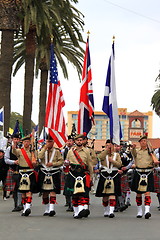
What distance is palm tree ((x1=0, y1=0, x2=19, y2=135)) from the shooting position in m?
23.7

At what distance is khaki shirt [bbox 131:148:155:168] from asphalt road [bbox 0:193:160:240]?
109cm

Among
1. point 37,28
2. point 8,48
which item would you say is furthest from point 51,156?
point 37,28

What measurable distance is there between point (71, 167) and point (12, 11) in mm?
13201

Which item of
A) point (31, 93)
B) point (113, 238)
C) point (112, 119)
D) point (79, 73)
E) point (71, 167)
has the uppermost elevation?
point (79, 73)

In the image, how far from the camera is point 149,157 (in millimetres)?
12859

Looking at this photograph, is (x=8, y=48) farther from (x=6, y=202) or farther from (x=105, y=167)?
(x=105, y=167)

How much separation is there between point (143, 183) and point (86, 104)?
10.1 ft

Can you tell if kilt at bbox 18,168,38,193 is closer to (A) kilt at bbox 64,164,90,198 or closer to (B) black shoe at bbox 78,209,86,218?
(A) kilt at bbox 64,164,90,198

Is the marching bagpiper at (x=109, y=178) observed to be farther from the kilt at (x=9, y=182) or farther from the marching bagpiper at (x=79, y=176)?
the kilt at (x=9, y=182)

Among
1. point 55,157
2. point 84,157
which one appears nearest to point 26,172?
point 55,157

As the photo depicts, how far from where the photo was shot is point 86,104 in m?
15.1

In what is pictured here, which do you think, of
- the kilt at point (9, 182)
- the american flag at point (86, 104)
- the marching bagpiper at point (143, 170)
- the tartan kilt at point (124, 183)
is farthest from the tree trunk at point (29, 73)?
the marching bagpiper at point (143, 170)

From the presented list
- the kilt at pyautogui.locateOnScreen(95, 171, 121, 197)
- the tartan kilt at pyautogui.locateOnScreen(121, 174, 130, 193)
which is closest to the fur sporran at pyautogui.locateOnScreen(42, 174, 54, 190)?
the kilt at pyautogui.locateOnScreen(95, 171, 121, 197)

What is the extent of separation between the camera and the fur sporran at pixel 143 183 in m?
12.8
